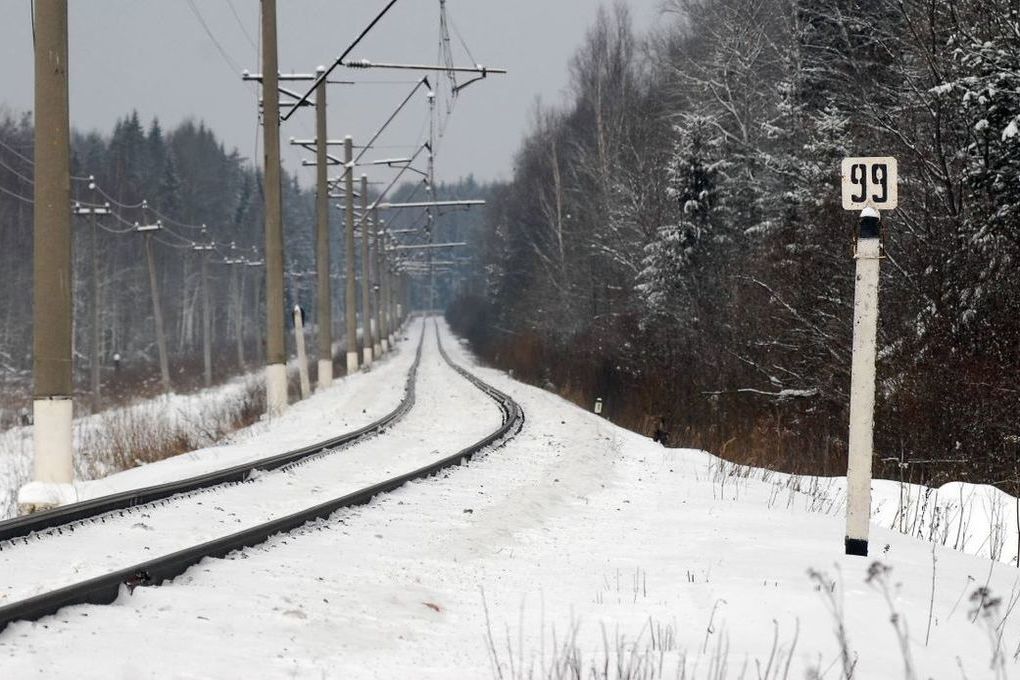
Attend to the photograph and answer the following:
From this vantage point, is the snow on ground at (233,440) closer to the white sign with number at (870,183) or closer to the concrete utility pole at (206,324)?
the white sign with number at (870,183)

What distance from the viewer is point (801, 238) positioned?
20.7 meters

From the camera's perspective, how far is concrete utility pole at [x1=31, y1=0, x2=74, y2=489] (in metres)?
11.4

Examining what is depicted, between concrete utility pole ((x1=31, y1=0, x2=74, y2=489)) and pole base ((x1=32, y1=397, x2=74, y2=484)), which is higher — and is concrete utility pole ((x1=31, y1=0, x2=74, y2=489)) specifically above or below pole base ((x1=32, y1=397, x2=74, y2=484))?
above

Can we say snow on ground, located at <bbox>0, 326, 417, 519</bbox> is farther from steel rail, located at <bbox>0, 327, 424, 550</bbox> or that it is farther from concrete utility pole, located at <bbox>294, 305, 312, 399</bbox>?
steel rail, located at <bbox>0, 327, 424, 550</bbox>

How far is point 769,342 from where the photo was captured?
20188 millimetres

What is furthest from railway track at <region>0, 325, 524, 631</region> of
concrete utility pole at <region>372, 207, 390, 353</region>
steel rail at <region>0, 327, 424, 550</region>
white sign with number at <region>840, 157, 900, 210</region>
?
concrete utility pole at <region>372, 207, 390, 353</region>

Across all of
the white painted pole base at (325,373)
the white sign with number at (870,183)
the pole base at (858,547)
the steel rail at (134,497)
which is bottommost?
the white painted pole base at (325,373)

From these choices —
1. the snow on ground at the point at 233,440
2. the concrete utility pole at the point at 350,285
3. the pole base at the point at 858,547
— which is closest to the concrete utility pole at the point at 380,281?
the concrete utility pole at the point at 350,285

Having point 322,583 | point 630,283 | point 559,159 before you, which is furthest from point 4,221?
point 322,583

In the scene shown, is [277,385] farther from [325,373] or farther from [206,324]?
[206,324]

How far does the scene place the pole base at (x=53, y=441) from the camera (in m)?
11.1

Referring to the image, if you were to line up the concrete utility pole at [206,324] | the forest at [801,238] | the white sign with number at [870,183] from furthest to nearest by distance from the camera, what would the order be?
the concrete utility pole at [206,324] → the forest at [801,238] → the white sign with number at [870,183]

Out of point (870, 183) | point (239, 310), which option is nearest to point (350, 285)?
point (870, 183)

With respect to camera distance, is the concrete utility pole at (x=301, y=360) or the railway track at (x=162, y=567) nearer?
the railway track at (x=162, y=567)
